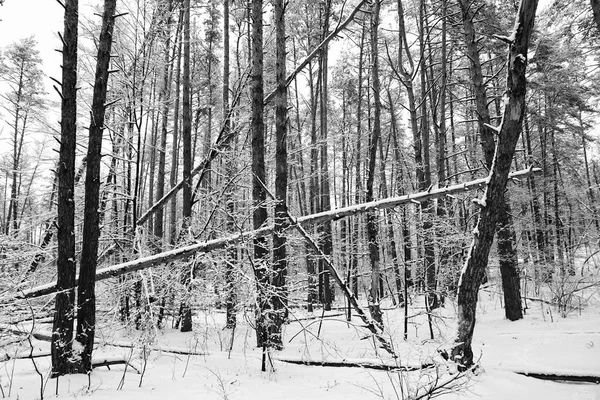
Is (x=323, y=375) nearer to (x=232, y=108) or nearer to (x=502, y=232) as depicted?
(x=232, y=108)

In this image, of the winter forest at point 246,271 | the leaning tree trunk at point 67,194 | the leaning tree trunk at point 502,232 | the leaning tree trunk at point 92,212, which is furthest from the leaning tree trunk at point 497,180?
the leaning tree trunk at point 67,194

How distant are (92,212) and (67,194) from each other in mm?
437

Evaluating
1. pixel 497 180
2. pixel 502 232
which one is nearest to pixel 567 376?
pixel 497 180

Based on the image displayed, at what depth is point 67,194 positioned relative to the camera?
520 centimetres

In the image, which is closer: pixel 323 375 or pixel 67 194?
pixel 67 194

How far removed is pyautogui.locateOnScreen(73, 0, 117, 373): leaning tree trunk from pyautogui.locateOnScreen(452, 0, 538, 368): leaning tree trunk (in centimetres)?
540

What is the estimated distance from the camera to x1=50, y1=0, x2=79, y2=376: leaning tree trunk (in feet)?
16.3

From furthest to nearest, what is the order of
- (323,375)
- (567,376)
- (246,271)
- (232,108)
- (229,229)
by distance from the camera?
1. (232,108)
2. (229,229)
3. (246,271)
4. (323,375)
5. (567,376)

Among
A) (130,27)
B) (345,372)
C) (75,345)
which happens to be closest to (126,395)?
(75,345)

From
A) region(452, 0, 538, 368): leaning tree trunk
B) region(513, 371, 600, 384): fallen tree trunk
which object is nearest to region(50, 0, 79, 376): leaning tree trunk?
region(452, 0, 538, 368): leaning tree trunk

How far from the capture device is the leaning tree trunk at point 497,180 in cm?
464

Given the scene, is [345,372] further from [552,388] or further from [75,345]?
[75,345]

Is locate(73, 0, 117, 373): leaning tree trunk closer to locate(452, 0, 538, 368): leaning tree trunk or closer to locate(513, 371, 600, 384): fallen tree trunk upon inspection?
locate(452, 0, 538, 368): leaning tree trunk

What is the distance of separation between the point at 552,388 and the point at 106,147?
429 inches
